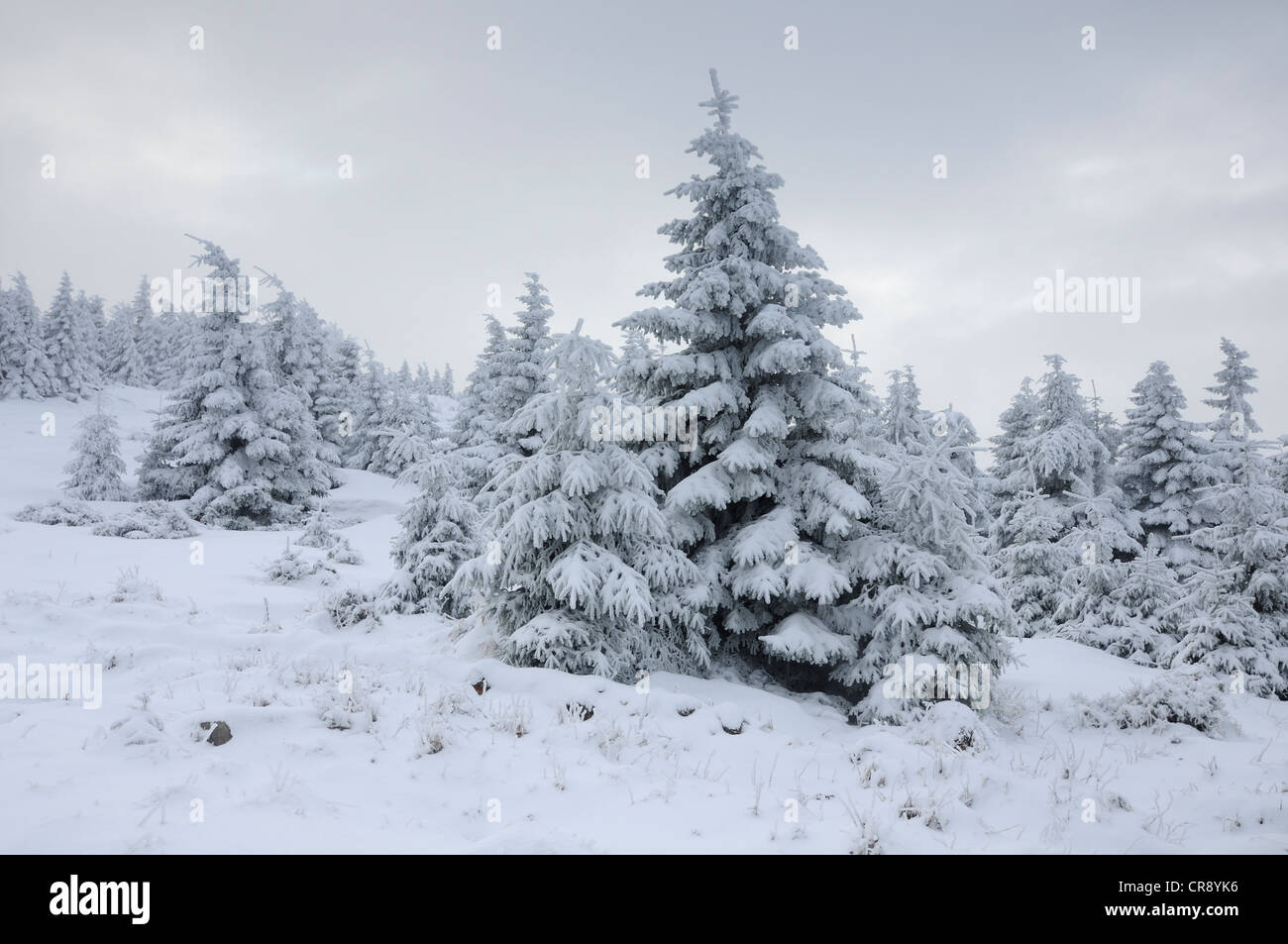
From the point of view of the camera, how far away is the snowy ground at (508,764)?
434 cm

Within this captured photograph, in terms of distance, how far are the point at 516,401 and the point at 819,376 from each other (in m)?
13.6

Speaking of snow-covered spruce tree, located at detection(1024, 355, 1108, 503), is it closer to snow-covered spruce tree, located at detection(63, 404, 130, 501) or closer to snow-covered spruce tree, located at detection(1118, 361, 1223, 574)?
snow-covered spruce tree, located at detection(1118, 361, 1223, 574)

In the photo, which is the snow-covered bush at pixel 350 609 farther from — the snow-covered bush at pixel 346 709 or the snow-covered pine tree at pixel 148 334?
the snow-covered pine tree at pixel 148 334

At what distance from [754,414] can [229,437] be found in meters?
25.3

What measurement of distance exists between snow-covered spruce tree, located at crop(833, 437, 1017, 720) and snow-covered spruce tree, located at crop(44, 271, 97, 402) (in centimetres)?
7311

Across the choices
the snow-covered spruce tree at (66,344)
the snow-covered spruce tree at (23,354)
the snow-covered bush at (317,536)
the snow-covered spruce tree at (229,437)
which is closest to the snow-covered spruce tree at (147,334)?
the snow-covered spruce tree at (66,344)

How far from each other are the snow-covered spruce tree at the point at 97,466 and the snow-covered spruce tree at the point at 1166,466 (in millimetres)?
47083

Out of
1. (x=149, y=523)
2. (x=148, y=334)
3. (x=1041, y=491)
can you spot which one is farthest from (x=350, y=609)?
(x=148, y=334)

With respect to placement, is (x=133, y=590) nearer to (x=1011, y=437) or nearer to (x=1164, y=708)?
(x=1164, y=708)

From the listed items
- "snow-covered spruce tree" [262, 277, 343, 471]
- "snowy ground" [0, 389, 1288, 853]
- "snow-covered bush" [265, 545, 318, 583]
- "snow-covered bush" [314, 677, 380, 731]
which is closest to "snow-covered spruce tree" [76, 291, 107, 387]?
"snow-covered spruce tree" [262, 277, 343, 471]

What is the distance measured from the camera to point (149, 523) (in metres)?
19.9

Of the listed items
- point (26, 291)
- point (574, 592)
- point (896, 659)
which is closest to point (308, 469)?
point (574, 592)

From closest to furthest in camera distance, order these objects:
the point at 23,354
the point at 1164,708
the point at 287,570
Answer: the point at 1164,708, the point at 287,570, the point at 23,354

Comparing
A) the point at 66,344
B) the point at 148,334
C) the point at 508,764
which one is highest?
the point at 148,334
